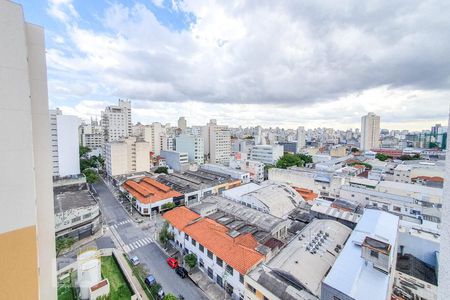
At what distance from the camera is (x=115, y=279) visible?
1465cm

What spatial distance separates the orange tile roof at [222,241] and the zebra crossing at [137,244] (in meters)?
3.43

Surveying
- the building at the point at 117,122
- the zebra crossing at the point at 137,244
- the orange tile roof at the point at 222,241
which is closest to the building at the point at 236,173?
the orange tile roof at the point at 222,241

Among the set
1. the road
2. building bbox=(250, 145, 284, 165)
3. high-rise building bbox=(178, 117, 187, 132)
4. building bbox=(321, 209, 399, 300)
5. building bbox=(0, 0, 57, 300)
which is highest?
high-rise building bbox=(178, 117, 187, 132)

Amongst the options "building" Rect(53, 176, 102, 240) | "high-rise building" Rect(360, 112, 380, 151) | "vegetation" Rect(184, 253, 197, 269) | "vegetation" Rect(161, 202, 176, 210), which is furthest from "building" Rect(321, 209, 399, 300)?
"high-rise building" Rect(360, 112, 380, 151)

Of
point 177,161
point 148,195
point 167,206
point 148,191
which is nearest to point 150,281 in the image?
point 167,206

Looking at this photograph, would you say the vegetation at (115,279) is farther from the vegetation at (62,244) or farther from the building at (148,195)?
the building at (148,195)

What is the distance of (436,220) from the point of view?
72.1ft

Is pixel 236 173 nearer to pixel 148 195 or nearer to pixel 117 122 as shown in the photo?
pixel 148 195

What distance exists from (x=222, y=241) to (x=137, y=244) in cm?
1018

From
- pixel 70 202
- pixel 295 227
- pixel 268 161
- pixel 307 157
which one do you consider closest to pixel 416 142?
pixel 307 157

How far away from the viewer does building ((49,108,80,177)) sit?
36438 millimetres

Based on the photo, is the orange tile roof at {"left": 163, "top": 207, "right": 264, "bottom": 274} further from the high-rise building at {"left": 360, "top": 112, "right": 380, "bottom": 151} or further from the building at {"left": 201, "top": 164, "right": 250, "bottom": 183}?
the high-rise building at {"left": 360, "top": 112, "right": 380, "bottom": 151}

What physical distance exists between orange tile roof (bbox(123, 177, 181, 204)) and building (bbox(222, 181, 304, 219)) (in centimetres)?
905

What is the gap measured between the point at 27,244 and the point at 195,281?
13352 millimetres
